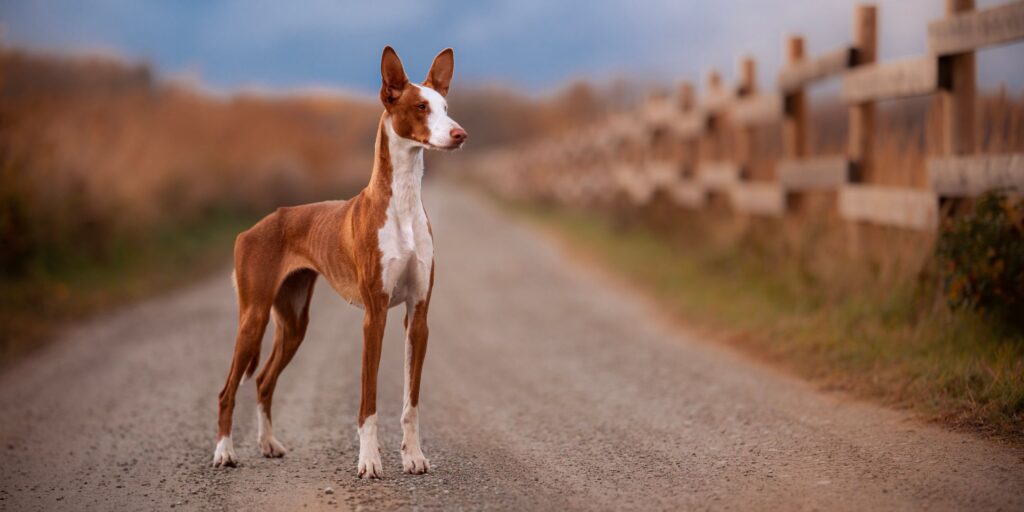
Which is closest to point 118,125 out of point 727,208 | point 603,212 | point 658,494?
point 603,212

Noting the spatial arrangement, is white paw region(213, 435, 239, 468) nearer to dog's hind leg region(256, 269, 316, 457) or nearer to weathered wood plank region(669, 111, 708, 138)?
dog's hind leg region(256, 269, 316, 457)

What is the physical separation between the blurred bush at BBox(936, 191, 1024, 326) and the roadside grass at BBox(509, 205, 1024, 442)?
0.13 m

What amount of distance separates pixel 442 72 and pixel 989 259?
374 cm

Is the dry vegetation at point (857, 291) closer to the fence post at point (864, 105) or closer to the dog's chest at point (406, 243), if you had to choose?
the fence post at point (864, 105)

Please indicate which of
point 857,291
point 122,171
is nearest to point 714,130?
point 857,291

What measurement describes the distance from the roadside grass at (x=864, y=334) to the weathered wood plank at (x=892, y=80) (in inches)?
59.5

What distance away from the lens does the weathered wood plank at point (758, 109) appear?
10.4 m

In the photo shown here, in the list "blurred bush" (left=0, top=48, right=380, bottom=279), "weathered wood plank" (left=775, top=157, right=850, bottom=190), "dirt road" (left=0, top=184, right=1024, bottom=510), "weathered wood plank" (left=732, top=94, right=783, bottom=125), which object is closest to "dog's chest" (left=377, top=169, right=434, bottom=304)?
"dirt road" (left=0, top=184, right=1024, bottom=510)

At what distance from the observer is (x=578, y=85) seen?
36312 mm

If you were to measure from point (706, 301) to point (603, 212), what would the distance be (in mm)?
10423

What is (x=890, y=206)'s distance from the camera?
7.42 meters

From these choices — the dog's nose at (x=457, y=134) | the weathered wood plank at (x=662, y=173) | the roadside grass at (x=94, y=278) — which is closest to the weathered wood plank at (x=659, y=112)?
the weathered wood plank at (x=662, y=173)

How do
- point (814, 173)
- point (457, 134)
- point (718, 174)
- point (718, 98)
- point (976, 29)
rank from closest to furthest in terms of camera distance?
point (457, 134), point (976, 29), point (814, 173), point (718, 174), point (718, 98)

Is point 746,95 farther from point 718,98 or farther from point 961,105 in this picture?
point 961,105
